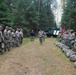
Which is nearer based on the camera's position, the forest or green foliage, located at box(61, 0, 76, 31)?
the forest

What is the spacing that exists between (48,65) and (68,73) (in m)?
2.04

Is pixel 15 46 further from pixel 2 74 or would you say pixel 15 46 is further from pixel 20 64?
pixel 2 74

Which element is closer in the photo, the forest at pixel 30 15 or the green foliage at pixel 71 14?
the forest at pixel 30 15

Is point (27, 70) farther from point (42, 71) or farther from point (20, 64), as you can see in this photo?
point (20, 64)

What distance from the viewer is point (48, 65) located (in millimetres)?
12711

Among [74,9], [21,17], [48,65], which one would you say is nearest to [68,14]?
[74,9]

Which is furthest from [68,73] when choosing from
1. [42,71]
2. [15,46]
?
[15,46]

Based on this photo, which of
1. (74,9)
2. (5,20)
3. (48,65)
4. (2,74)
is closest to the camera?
(2,74)

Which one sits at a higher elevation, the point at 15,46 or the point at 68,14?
the point at 68,14

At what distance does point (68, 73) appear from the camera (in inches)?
428

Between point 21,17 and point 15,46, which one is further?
point 21,17

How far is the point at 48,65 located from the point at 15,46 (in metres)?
11.3

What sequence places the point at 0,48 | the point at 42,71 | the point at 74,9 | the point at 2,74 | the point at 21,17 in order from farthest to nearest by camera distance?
the point at 21,17 → the point at 74,9 → the point at 0,48 → the point at 42,71 → the point at 2,74

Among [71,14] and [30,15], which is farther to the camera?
[30,15]
